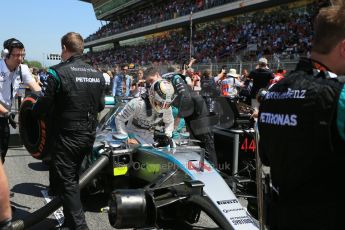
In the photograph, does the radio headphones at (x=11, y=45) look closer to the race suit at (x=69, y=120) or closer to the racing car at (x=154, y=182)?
the racing car at (x=154, y=182)

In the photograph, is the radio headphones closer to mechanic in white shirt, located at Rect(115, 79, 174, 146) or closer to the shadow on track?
mechanic in white shirt, located at Rect(115, 79, 174, 146)

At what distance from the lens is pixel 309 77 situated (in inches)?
63.1

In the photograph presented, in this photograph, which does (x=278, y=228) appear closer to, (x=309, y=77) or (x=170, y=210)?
(x=309, y=77)

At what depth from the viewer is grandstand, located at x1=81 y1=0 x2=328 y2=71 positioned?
22.0 meters

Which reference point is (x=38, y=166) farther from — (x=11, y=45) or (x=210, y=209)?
(x=210, y=209)

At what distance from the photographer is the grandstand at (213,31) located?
72.2 ft

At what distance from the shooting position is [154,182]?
138 inches

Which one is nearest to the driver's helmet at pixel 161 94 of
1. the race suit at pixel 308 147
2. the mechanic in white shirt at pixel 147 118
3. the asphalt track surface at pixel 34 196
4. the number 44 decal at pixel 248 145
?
the mechanic in white shirt at pixel 147 118

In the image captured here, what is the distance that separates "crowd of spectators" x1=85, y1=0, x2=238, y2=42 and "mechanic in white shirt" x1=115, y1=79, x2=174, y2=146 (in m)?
26.2

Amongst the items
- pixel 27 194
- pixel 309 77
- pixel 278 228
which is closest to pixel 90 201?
pixel 27 194

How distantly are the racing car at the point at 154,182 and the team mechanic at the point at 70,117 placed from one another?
0.19 meters

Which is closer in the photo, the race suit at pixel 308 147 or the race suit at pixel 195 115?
the race suit at pixel 308 147

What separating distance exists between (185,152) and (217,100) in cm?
98

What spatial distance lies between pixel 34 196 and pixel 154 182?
7.66ft
